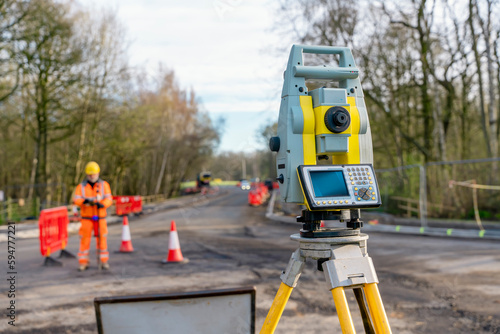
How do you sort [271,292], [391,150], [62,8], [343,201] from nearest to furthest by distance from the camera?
[343,201], [271,292], [62,8], [391,150]

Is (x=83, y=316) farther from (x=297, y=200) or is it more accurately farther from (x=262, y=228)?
(x=262, y=228)

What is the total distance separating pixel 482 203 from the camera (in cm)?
1453

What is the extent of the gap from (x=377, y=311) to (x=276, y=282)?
4.28 meters

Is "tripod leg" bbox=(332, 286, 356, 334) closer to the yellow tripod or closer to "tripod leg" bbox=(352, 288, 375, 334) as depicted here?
the yellow tripod

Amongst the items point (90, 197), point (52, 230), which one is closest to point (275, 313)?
point (90, 197)

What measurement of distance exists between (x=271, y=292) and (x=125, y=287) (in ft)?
7.09

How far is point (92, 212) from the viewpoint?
843 cm

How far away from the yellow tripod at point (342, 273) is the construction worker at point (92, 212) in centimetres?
608

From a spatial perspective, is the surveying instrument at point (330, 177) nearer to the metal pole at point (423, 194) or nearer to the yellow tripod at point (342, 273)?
the yellow tripod at point (342, 273)

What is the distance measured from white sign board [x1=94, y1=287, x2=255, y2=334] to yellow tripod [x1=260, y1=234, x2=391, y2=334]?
1.30ft

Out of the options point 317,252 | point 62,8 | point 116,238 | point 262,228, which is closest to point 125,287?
point 317,252

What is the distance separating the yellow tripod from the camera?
2631 millimetres

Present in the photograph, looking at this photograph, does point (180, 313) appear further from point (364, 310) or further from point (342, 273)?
point (364, 310)

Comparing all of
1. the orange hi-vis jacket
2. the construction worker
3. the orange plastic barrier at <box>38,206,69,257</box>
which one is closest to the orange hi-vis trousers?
the construction worker
